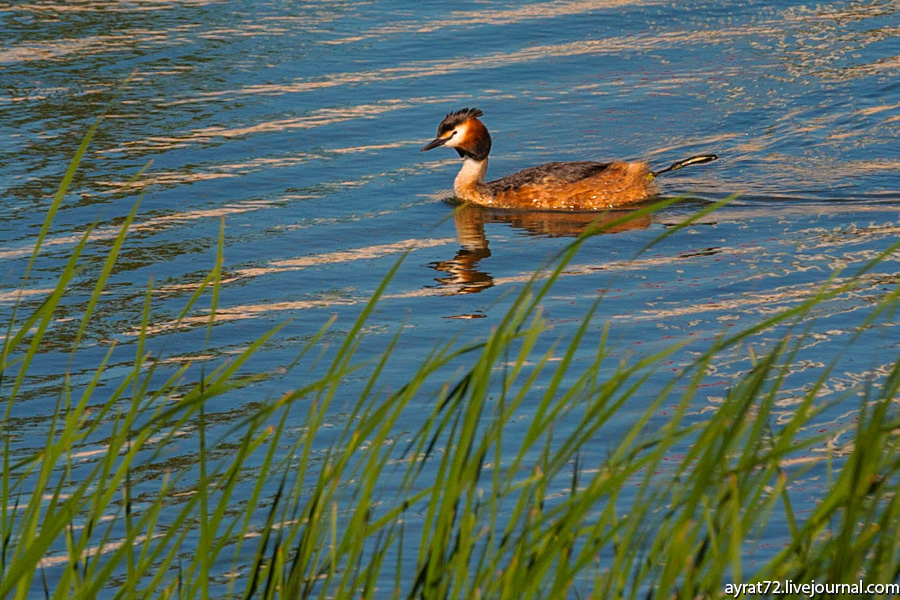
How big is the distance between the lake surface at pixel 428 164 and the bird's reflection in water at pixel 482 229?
4 cm

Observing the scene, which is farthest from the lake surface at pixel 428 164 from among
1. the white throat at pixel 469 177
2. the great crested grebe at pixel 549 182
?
the white throat at pixel 469 177

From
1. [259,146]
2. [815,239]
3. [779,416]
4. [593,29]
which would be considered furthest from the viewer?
[593,29]

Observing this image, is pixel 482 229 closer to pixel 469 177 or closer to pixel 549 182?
pixel 549 182

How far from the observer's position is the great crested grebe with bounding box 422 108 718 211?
11438 mm

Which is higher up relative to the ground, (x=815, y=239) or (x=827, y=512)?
(x=827, y=512)

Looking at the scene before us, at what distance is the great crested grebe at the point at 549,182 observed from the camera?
1144cm

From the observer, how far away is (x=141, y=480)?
19.5ft

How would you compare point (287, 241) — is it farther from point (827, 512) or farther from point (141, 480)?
point (827, 512)

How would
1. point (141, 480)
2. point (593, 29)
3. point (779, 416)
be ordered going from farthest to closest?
point (593, 29), point (779, 416), point (141, 480)

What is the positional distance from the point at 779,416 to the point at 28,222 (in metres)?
6.27

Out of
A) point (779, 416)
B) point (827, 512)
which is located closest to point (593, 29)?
point (779, 416)

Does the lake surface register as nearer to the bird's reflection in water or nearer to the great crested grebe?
the bird's reflection in water

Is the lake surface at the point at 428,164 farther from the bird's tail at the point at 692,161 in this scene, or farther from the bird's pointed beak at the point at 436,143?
the bird's pointed beak at the point at 436,143

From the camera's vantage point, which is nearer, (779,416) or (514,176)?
(779,416)
